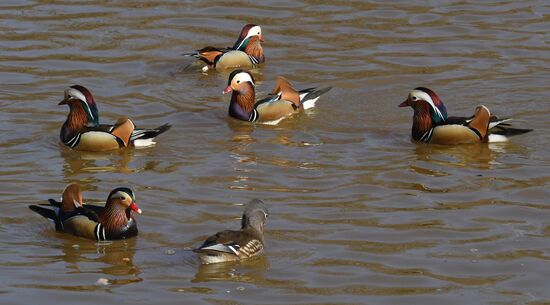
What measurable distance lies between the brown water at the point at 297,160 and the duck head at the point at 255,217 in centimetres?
26

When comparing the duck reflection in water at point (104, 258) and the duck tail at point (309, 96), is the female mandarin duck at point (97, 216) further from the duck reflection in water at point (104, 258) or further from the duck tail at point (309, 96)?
the duck tail at point (309, 96)

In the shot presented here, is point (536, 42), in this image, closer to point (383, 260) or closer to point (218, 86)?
point (218, 86)

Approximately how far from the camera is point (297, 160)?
16.0m

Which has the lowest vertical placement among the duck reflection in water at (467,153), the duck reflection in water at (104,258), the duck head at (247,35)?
the duck reflection in water at (104,258)

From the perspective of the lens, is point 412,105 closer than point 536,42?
Yes

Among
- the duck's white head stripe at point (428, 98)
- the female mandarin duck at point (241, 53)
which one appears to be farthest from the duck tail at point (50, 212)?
the female mandarin duck at point (241, 53)

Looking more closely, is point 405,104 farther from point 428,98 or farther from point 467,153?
point 467,153

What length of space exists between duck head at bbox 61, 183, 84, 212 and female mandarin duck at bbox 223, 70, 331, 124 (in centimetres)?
454

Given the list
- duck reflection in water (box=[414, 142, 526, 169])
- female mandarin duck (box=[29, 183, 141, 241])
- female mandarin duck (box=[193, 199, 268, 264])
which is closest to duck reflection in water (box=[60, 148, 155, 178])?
female mandarin duck (box=[29, 183, 141, 241])

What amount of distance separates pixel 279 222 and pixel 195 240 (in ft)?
2.96

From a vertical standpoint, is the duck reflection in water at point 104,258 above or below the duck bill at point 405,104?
below

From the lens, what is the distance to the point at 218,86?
1973cm

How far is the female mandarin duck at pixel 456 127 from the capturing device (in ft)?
54.6

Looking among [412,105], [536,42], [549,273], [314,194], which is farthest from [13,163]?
[536,42]
